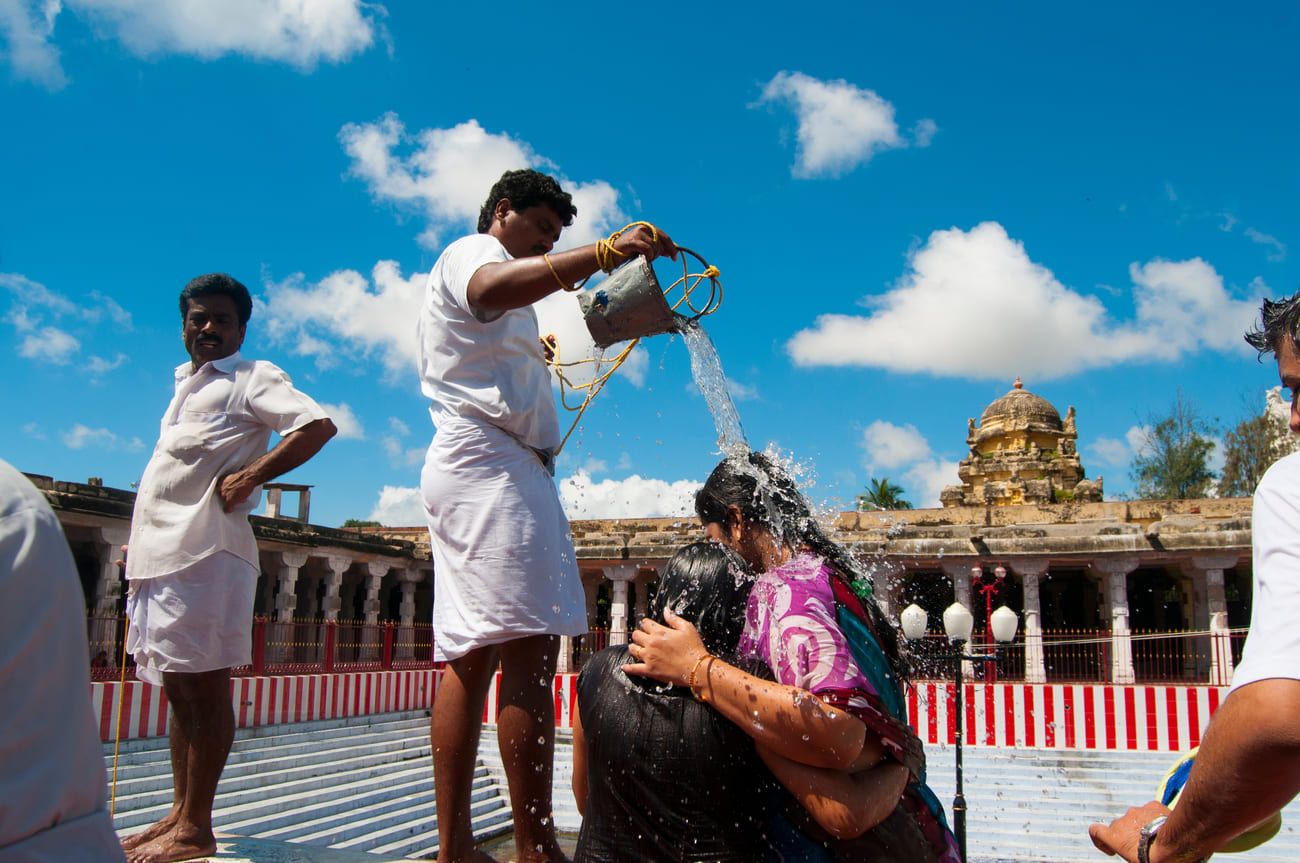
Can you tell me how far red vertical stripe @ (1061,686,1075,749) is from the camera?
12609mm

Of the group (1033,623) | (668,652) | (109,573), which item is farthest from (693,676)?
(1033,623)

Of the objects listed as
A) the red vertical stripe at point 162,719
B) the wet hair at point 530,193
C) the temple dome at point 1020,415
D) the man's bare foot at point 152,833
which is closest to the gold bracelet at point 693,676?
the wet hair at point 530,193

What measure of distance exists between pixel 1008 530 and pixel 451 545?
17323 mm

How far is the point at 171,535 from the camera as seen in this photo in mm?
2953

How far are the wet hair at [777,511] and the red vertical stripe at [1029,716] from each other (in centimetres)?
1165

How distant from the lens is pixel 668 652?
2.00 meters

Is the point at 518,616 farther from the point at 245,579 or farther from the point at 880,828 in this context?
the point at 245,579

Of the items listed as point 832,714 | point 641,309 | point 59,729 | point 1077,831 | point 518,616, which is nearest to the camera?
point 59,729

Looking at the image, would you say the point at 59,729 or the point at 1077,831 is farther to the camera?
the point at 1077,831

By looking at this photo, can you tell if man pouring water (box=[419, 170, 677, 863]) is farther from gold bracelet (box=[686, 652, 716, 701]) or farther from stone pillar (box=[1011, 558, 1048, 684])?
stone pillar (box=[1011, 558, 1048, 684])

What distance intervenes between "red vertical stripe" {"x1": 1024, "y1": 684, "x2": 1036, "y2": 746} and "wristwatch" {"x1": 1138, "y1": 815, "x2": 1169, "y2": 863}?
12109 millimetres

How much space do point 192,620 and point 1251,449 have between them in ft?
140

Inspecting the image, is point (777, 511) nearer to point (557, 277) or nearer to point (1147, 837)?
point (557, 277)

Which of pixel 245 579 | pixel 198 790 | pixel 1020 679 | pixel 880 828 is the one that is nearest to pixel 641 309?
pixel 880 828
